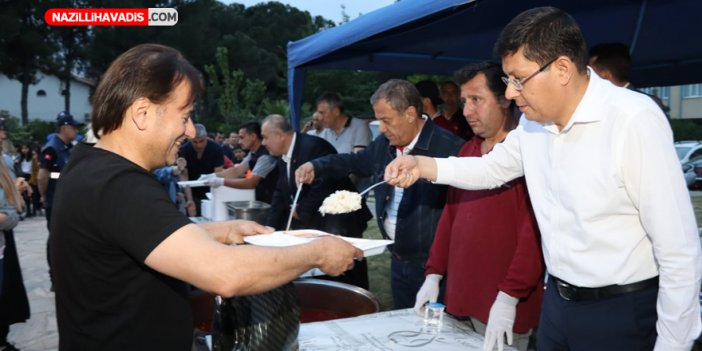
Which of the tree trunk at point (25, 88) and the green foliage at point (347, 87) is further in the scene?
the tree trunk at point (25, 88)

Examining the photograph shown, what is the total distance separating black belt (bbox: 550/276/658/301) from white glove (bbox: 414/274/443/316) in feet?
2.06

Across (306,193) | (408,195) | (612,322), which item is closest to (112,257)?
(612,322)

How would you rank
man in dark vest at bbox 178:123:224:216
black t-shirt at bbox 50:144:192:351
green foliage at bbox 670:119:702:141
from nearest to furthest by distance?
1. black t-shirt at bbox 50:144:192:351
2. man in dark vest at bbox 178:123:224:216
3. green foliage at bbox 670:119:702:141

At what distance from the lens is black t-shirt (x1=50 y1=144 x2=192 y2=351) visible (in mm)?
1210

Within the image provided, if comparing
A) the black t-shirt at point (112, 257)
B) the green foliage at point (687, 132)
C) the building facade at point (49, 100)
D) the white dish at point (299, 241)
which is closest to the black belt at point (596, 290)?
the white dish at point (299, 241)

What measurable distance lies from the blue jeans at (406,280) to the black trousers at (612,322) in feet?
4.21

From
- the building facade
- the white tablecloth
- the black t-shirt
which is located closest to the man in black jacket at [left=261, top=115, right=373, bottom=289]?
the white tablecloth

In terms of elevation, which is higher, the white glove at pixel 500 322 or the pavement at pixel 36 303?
the white glove at pixel 500 322

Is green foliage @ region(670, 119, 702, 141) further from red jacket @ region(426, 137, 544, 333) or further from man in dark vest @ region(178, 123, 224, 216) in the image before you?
red jacket @ region(426, 137, 544, 333)

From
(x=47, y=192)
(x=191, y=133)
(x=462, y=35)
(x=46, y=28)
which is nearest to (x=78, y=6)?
(x=46, y=28)

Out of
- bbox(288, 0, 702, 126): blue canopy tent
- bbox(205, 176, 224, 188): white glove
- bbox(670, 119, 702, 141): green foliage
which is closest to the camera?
bbox(288, 0, 702, 126): blue canopy tent

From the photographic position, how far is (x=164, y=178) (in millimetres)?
5426

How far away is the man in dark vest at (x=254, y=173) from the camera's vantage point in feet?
17.2

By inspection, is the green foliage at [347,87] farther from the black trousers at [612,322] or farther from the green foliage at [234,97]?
the black trousers at [612,322]
